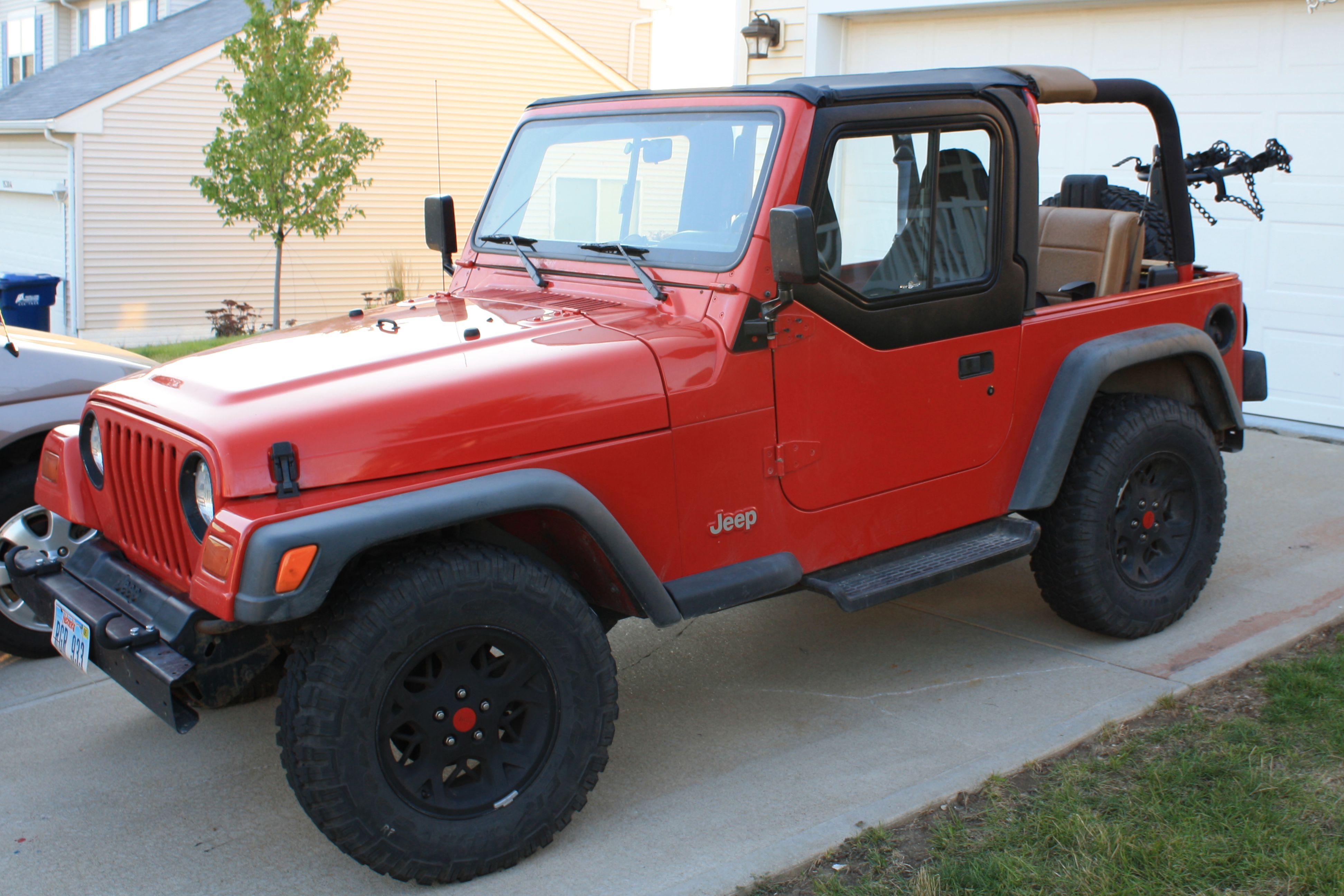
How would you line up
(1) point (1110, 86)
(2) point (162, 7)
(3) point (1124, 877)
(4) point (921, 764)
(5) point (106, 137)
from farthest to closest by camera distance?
1. (2) point (162, 7)
2. (5) point (106, 137)
3. (1) point (1110, 86)
4. (4) point (921, 764)
5. (3) point (1124, 877)

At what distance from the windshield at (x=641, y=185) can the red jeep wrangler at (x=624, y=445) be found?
1 cm

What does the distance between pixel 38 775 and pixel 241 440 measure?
1747 mm

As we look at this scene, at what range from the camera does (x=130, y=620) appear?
3.14m

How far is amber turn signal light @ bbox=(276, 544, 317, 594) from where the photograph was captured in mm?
2754

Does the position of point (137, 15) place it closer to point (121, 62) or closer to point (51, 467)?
point (121, 62)

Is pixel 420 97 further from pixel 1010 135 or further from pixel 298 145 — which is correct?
pixel 1010 135

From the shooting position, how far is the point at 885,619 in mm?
5070

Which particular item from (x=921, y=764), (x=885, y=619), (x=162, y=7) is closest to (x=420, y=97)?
(x=162, y=7)

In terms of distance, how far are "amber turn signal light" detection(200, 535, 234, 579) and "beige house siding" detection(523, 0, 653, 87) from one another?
20.9 meters

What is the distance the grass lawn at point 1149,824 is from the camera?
3.07m

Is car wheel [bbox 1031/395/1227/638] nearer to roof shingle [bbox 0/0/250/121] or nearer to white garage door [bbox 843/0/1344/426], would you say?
white garage door [bbox 843/0/1344/426]

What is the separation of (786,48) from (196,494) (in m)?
8.41

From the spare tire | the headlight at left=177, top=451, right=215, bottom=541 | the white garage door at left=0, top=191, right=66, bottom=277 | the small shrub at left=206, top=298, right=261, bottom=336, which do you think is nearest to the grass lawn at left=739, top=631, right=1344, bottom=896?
the headlight at left=177, top=451, right=215, bottom=541

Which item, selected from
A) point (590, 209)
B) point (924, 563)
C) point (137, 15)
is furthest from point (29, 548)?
point (137, 15)
